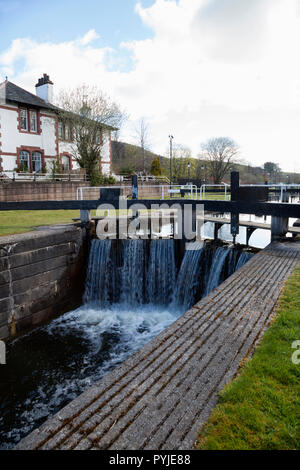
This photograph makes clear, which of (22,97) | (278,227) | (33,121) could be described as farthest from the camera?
(33,121)

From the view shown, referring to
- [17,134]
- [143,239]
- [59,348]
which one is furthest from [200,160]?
[59,348]

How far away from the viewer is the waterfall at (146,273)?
10.4 metres

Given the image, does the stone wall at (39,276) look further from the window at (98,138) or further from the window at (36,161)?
the window at (98,138)

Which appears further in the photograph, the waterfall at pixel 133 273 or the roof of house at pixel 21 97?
the roof of house at pixel 21 97

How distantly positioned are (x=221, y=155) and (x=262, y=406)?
201 feet

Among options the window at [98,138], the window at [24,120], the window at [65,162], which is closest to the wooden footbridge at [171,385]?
Result: the window at [98,138]

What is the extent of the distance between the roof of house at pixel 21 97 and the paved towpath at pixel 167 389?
26.2m

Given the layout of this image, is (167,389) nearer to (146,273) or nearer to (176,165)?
(146,273)

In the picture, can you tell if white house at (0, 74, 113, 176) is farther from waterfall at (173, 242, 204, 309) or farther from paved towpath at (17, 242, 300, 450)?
paved towpath at (17, 242, 300, 450)

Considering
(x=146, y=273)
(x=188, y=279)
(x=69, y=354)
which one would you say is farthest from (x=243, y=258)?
(x=69, y=354)

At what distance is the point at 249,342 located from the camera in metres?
4.00

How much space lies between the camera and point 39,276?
992cm

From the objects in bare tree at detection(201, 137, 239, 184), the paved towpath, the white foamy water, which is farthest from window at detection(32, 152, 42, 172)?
bare tree at detection(201, 137, 239, 184)

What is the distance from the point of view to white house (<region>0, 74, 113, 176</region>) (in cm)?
2472
